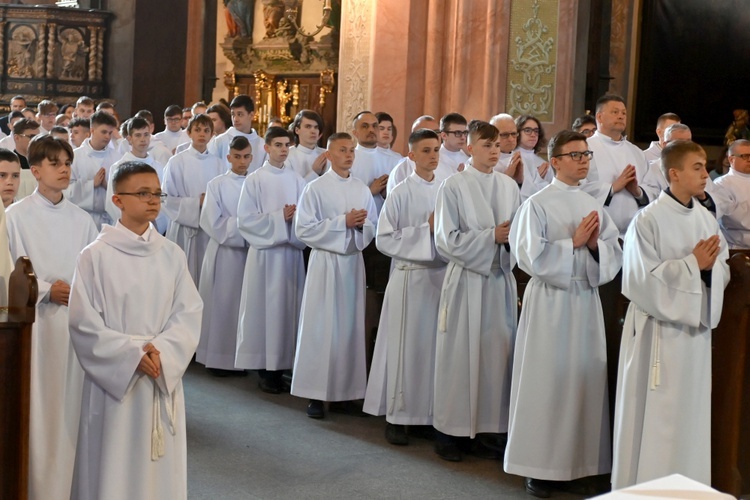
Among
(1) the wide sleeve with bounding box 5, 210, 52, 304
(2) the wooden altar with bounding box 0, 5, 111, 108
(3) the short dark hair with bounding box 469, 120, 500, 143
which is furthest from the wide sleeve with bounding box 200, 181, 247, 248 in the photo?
(2) the wooden altar with bounding box 0, 5, 111, 108

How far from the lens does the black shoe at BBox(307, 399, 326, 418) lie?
7.53m

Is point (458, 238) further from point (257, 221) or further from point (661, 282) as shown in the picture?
point (257, 221)

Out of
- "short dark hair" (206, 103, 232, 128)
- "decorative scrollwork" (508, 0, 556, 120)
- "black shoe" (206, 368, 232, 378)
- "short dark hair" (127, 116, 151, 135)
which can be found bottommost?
"black shoe" (206, 368, 232, 378)

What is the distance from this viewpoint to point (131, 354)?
4.41 m

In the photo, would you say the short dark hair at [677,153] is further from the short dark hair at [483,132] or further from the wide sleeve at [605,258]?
the short dark hair at [483,132]

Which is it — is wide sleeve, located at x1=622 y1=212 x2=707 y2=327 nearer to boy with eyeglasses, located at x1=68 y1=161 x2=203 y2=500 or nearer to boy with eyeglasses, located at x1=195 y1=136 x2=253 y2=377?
boy with eyeglasses, located at x1=68 y1=161 x2=203 y2=500

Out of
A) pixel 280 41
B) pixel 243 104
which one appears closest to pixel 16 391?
pixel 243 104

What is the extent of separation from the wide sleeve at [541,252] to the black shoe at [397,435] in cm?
159

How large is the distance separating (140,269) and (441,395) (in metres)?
2.63

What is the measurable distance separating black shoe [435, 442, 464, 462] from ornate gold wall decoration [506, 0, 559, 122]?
18.0ft

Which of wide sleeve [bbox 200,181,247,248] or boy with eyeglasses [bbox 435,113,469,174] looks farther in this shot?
wide sleeve [bbox 200,181,247,248]

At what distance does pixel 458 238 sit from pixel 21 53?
12973mm

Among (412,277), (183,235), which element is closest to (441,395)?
(412,277)

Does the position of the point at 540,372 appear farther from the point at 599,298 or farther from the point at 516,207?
the point at 516,207
